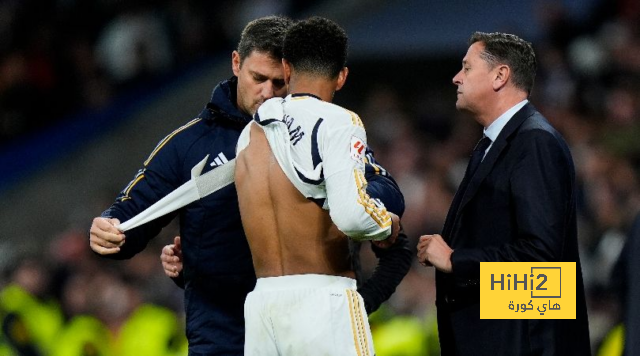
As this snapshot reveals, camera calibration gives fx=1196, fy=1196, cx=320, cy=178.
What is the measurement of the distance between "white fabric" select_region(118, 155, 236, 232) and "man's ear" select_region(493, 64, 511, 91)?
3.30ft

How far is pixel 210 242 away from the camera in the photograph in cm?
445

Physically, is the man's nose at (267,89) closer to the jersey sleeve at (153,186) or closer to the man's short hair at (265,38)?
the man's short hair at (265,38)

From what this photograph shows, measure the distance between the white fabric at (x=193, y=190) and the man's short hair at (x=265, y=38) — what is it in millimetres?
420

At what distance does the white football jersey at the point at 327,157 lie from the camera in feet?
12.6

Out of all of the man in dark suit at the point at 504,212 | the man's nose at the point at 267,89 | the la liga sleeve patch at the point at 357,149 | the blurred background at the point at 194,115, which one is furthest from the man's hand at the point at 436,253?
the blurred background at the point at 194,115

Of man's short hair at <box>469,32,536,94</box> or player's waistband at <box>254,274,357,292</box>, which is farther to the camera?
man's short hair at <box>469,32,536,94</box>

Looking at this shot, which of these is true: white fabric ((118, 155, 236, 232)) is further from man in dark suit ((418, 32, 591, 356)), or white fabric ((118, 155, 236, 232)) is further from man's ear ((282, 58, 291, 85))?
man in dark suit ((418, 32, 591, 356))

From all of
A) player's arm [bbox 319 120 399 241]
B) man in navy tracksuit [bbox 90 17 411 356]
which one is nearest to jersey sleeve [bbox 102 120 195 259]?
man in navy tracksuit [bbox 90 17 411 356]

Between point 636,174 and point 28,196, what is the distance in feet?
19.3

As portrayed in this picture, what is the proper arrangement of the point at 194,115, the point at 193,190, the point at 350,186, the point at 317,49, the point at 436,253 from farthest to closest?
1. the point at 194,115
2. the point at 193,190
3. the point at 436,253
4. the point at 317,49
5. the point at 350,186

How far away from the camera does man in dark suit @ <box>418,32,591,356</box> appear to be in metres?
4.18

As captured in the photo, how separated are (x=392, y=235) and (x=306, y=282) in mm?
372

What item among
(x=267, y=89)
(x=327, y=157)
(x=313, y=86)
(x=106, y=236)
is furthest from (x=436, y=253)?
(x=106, y=236)

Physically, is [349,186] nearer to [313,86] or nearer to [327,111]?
[327,111]
